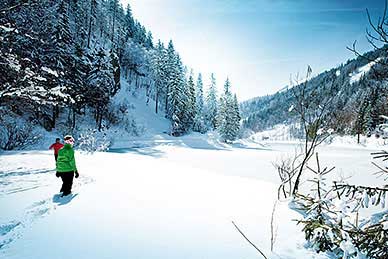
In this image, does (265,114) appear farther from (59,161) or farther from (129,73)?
(59,161)

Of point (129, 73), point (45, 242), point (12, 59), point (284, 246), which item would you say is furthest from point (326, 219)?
point (129, 73)

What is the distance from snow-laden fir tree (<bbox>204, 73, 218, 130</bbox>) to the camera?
6228 centimetres

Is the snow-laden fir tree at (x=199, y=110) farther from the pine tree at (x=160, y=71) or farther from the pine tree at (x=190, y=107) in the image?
the pine tree at (x=160, y=71)

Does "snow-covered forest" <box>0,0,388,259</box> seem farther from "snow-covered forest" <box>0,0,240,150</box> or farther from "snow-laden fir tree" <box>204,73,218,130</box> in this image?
"snow-laden fir tree" <box>204,73,218,130</box>

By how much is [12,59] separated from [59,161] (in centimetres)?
291

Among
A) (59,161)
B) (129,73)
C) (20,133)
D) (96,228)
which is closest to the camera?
(96,228)

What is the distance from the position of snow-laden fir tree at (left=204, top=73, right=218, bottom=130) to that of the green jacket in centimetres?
5587

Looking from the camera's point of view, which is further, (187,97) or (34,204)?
(187,97)

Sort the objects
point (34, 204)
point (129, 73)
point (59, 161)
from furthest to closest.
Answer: point (129, 73), point (59, 161), point (34, 204)

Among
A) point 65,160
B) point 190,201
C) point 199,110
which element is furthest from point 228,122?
point 65,160

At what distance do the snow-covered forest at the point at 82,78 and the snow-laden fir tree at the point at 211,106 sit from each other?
29 cm

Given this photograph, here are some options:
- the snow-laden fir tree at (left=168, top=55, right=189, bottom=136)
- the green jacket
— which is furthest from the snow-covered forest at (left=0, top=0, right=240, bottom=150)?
the green jacket

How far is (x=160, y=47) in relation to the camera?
174 feet

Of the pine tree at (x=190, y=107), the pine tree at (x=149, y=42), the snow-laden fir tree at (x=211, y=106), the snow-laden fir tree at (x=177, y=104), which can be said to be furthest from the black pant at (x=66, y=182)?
the pine tree at (x=149, y=42)
